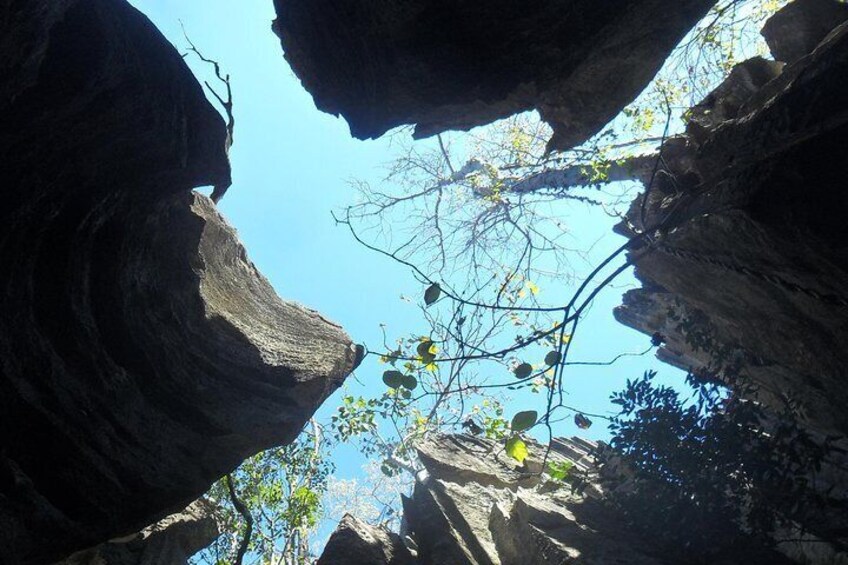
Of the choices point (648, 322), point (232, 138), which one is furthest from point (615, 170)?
point (232, 138)

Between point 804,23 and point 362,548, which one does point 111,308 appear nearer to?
point 362,548

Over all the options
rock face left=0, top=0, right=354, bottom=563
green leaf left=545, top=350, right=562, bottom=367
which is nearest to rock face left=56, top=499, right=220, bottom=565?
rock face left=0, top=0, right=354, bottom=563

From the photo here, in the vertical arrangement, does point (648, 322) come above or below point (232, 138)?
above

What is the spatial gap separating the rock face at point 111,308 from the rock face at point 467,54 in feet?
3.70

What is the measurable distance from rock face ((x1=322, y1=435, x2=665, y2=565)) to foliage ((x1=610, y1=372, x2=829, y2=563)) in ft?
2.06

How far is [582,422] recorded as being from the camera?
5.94 meters

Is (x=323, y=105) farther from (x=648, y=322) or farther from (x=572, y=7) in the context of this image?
(x=648, y=322)

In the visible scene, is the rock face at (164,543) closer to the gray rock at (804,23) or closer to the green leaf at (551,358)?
the green leaf at (551,358)

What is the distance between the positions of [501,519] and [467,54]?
6.67m

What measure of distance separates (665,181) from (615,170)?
224 inches

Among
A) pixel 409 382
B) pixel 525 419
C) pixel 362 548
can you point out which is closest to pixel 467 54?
pixel 409 382

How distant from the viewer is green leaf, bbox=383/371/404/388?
220 inches

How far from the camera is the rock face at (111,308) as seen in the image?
359cm

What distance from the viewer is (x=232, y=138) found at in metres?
5.20
